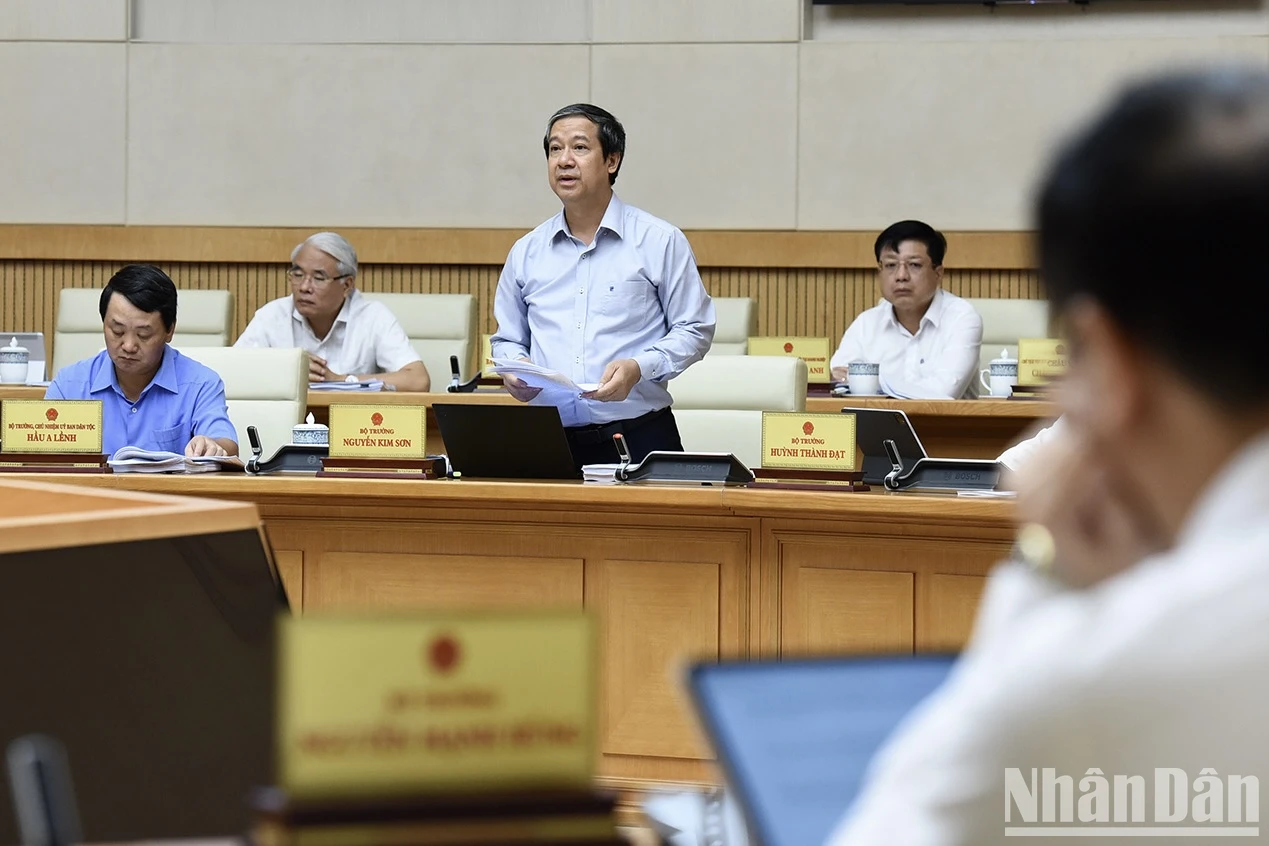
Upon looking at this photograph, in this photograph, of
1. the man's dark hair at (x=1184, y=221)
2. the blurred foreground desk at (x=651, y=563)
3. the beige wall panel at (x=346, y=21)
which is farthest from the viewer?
the beige wall panel at (x=346, y=21)

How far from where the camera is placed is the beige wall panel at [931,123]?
7.07 metres

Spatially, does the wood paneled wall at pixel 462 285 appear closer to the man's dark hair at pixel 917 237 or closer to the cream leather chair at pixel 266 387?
the man's dark hair at pixel 917 237

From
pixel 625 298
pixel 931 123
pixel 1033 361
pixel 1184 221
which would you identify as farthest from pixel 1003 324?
pixel 1184 221

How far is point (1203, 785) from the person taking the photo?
1.98 feet

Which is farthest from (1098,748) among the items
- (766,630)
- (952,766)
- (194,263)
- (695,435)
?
(194,263)

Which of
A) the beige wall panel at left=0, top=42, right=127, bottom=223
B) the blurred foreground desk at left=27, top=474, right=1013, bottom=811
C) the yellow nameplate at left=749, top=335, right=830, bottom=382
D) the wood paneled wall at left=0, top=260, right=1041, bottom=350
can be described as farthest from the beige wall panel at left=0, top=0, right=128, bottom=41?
the blurred foreground desk at left=27, top=474, right=1013, bottom=811

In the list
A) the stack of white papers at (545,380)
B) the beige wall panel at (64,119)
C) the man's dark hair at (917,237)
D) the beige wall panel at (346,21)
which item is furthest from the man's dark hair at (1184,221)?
the beige wall panel at (64,119)

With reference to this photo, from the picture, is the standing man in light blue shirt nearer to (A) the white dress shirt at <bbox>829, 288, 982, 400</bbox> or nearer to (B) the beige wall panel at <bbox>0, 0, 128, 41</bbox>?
(A) the white dress shirt at <bbox>829, 288, 982, 400</bbox>

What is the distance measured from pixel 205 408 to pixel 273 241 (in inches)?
148

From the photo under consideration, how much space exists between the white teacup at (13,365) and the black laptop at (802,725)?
532cm

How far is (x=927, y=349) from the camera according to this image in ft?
20.0

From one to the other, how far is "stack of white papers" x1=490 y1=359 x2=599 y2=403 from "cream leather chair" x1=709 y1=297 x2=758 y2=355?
2632 millimetres

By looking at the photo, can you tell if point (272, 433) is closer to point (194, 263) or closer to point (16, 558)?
point (16, 558)

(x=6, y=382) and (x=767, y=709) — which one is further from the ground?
(x=6, y=382)
